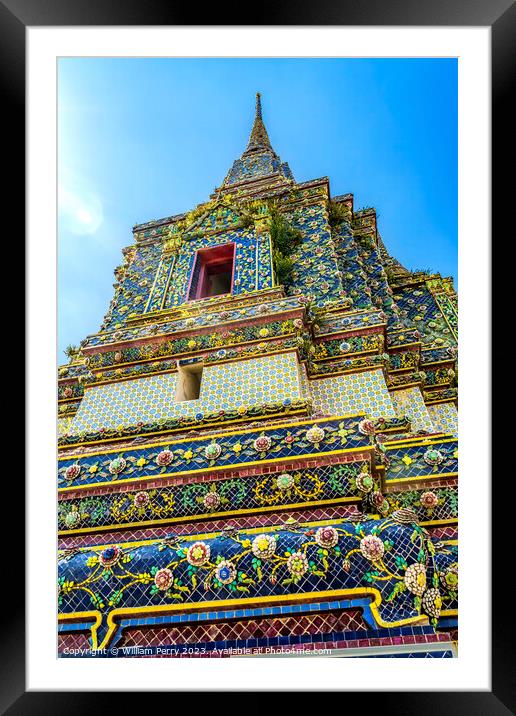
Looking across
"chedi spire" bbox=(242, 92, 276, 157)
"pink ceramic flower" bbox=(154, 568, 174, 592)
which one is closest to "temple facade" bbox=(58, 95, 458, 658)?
"pink ceramic flower" bbox=(154, 568, 174, 592)

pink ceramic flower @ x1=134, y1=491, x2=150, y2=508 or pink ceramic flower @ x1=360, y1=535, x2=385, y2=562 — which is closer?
pink ceramic flower @ x1=360, y1=535, x2=385, y2=562

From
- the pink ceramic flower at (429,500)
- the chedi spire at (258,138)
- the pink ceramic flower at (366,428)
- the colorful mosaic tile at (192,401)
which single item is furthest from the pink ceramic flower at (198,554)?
the chedi spire at (258,138)

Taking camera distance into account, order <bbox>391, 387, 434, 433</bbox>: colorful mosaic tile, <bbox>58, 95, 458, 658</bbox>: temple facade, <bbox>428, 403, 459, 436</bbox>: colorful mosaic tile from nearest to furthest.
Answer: <bbox>58, 95, 458, 658</bbox>: temple facade → <bbox>391, 387, 434, 433</bbox>: colorful mosaic tile → <bbox>428, 403, 459, 436</bbox>: colorful mosaic tile

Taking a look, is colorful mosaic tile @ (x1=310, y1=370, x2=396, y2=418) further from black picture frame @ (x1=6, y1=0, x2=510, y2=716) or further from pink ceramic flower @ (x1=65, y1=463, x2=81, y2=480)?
black picture frame @ (x1=6, y1=0, x2=510, y2=716)

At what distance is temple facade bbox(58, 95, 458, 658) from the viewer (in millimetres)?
2729

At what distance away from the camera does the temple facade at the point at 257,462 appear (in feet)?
8.95

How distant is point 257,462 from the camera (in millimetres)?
3613

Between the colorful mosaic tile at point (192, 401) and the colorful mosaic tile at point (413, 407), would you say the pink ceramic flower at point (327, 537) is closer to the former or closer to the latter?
the colorful mosaic tile at point (192, 401)
